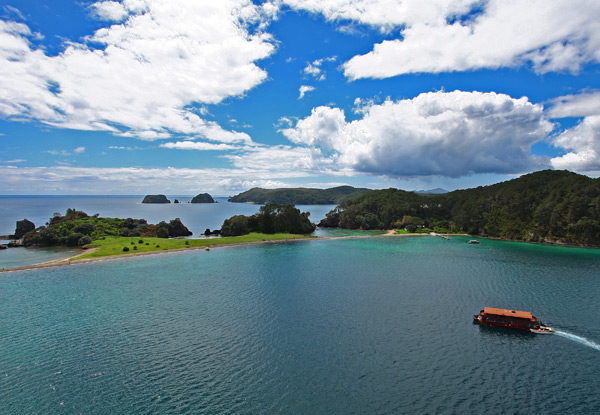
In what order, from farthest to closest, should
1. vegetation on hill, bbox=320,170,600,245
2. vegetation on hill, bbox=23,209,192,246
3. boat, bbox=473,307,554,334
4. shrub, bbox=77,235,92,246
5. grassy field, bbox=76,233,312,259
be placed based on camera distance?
vegetation on hill, bbox=320,170,600,245
vegetation on hill, bbox=23,209,192,246
shrub, bbox=77,235,92,246
grassy field, bbox=76,233,312,259
boat, bbox=473,307,554,334

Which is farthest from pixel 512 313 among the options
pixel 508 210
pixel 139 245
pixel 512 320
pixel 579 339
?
pixel 508 210

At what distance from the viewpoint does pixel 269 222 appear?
454 feet

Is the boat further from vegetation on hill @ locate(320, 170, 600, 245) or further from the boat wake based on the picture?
vegetation on hill @ locate(320, 170, 600, 245)

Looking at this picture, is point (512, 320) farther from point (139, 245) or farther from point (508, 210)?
point (508, 210)

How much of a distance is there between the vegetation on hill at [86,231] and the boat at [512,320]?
11124cm

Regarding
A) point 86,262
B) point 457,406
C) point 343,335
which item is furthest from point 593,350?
point 86,262

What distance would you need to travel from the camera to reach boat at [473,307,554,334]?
38.4 m

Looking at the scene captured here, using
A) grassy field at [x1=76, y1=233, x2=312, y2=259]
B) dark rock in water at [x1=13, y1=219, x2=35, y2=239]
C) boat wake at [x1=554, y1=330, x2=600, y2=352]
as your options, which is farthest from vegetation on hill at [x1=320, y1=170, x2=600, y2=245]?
dark rock in water at [x1=13, y1=219, x2=35, y2=239]

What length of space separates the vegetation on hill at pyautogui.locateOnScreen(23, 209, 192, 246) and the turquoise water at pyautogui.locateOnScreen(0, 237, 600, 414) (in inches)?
1710

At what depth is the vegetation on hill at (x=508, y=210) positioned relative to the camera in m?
111

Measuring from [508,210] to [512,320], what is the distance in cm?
11877

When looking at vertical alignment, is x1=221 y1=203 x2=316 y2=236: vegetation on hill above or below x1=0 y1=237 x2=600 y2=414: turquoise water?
above

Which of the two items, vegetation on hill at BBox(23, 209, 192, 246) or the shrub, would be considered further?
vegetation on hill at BBox(23, 209, 192, 246)

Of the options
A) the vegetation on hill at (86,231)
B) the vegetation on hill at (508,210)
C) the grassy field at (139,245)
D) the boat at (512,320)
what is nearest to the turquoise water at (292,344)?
the boat at (512,320)
